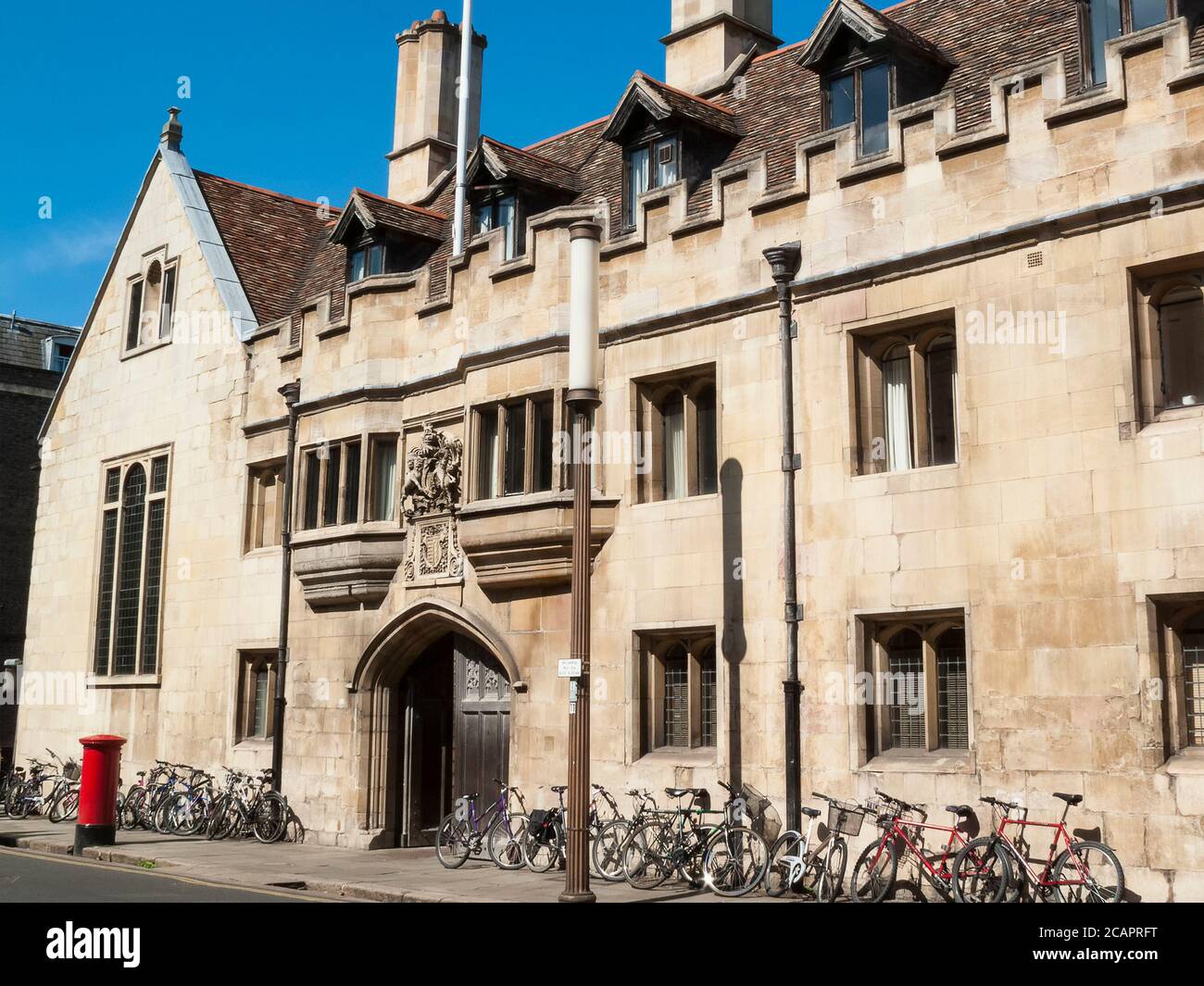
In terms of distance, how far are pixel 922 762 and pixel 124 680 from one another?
55.9 feet

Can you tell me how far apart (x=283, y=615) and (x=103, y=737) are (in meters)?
3.26

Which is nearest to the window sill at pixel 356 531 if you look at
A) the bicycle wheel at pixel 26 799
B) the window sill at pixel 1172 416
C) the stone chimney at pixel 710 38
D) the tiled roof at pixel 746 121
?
the tiled roof at pixel 746 121

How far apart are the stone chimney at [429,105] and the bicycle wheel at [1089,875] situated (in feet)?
66.9

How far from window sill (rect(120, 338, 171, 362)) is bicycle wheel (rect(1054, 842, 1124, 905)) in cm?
1984

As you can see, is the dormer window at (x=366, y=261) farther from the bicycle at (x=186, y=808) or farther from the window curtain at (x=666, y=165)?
the bicycle at (x=186, y=808)

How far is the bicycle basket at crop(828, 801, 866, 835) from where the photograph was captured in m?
13.7

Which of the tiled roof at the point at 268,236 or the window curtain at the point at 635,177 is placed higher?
the tiled roof at the point at 268,236

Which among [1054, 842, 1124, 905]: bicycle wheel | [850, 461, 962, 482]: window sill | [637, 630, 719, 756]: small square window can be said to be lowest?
[1054, 842, 1124, 905]: bicycle wheel

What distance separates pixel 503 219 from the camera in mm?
20328

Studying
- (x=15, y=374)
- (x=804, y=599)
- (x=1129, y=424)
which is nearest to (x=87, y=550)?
(x=15, y=374)

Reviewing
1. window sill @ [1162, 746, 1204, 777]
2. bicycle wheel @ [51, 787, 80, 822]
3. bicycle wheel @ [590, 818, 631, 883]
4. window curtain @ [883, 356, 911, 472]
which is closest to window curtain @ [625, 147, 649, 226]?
window curtain @ [883, 356, 911, 472]

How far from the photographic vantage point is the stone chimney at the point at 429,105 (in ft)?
93.8

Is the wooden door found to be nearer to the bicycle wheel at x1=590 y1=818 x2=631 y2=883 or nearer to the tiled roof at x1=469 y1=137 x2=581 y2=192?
the bicycle wheel at x1=590 y1=818 x2=631 y2=883

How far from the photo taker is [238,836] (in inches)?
839
